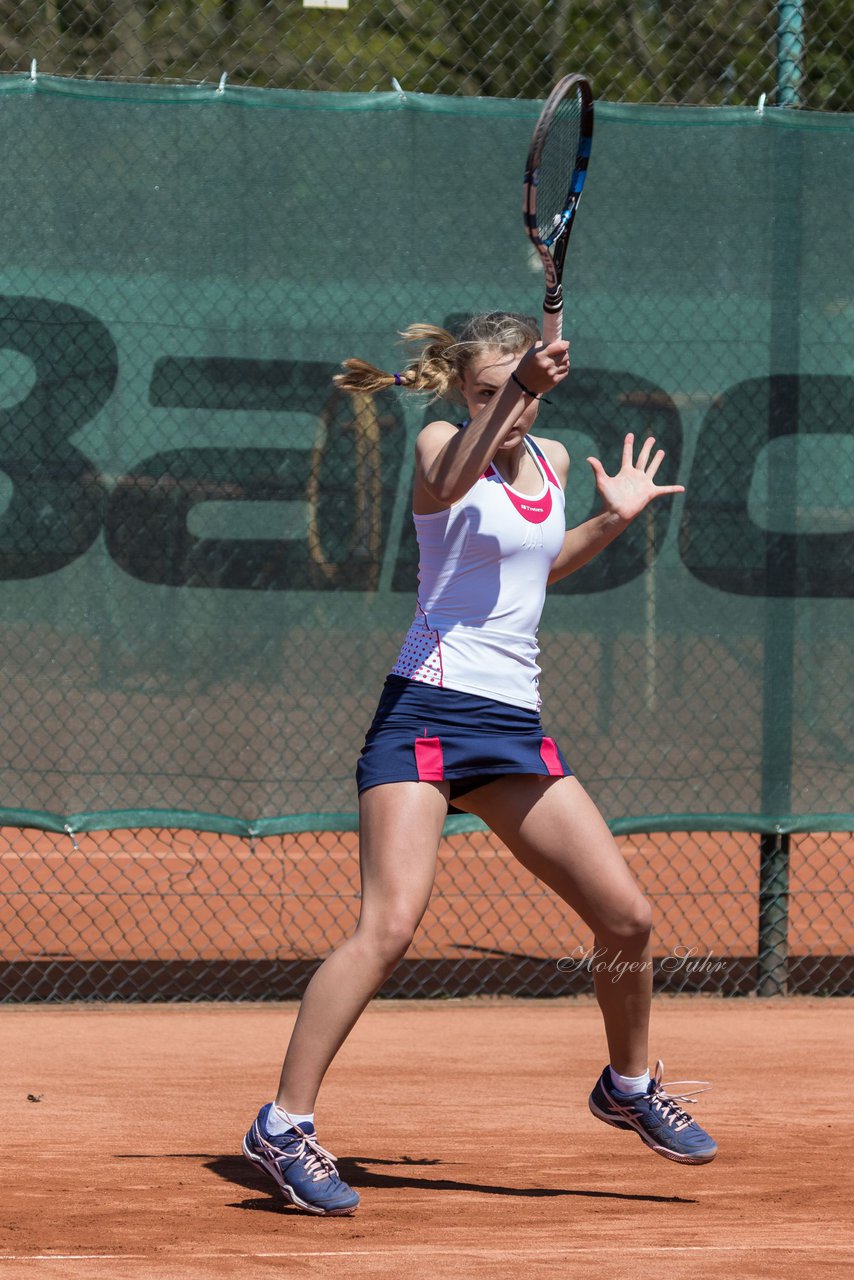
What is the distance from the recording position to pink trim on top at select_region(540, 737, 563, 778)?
3.37m

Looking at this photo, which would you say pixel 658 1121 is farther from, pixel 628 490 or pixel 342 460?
pixel 342 460

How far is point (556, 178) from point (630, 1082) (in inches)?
80.5

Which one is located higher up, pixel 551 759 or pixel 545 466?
pixel 545 466

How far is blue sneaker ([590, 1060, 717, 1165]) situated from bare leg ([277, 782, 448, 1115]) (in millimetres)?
609

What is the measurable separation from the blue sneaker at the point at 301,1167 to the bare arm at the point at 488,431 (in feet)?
4.09

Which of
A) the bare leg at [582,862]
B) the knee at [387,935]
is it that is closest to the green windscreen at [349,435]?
the bare leg at [582,862]

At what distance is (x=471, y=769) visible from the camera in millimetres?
3301

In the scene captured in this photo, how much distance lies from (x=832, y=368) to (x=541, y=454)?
250 centimetres

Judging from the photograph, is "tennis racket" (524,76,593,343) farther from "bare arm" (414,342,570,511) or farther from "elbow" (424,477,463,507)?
"elbow" (424,477,463,507)

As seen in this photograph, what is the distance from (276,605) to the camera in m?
5.41

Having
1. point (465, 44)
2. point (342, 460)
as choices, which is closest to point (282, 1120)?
point (342, 460)

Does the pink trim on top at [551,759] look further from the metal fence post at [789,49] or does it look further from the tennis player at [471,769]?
the metal fence post at [789,49]

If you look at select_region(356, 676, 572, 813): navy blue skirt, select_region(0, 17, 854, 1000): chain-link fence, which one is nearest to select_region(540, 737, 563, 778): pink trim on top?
select_region(356, 676, 572, 813): navy blue skirt

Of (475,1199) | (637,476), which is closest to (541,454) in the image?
(637,476)
